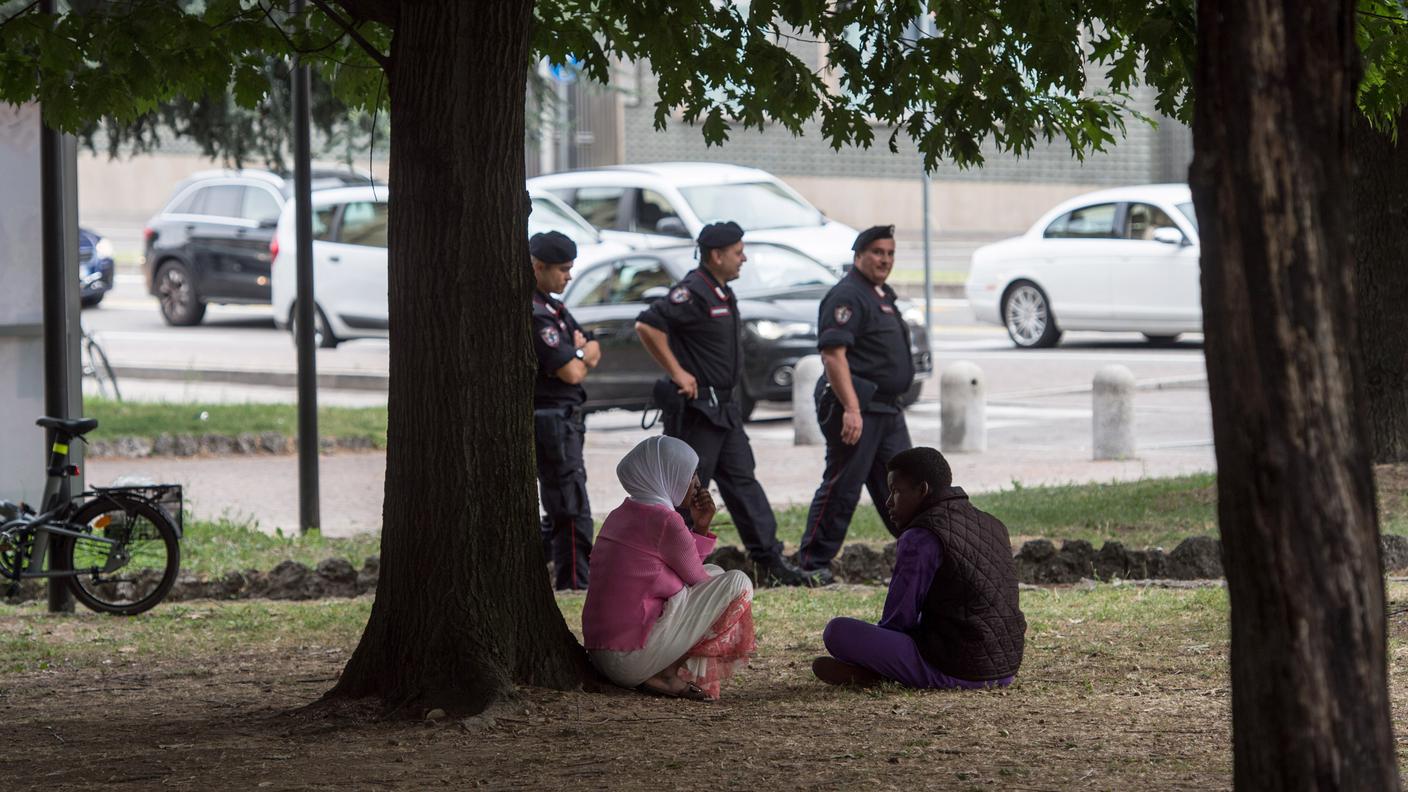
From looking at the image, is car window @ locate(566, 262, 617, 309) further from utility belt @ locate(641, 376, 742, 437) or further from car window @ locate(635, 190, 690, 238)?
utility belt @ locate(641, 376, 742, 437)

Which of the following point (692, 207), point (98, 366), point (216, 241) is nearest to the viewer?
point (98, 366)

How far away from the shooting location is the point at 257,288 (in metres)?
24.4

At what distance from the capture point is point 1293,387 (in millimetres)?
3416

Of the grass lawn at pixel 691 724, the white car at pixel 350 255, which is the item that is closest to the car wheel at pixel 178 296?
the white car at pixel 350 255

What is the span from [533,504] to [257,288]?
19167mm

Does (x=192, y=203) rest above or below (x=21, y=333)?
above

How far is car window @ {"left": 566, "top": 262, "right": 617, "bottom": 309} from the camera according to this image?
1656cm

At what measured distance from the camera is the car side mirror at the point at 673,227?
20234 millimetres

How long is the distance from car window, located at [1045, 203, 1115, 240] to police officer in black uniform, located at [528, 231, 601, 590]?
12.4m

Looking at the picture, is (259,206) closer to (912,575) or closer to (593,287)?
(593,287)

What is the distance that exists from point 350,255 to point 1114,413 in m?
10.4

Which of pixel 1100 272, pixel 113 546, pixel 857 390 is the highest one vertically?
pixel 1100 272

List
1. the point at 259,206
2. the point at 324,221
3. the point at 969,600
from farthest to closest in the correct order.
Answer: the point at 259,206, the point at 324,221, the point at 969,600

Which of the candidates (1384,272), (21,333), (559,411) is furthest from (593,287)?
(559,411)
